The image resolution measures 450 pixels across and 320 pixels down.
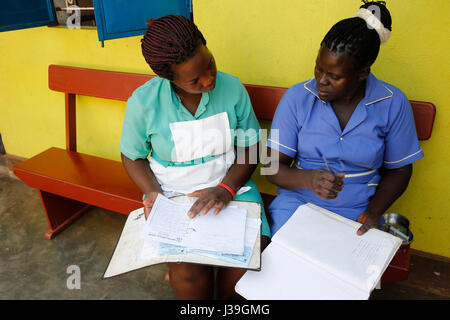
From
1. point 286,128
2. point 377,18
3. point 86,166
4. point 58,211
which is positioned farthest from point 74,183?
point 377,18

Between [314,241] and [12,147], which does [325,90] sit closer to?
[314,241]

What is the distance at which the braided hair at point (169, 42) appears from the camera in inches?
60.5

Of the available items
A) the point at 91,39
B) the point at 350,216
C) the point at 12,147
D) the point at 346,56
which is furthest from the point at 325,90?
the point at 12,147

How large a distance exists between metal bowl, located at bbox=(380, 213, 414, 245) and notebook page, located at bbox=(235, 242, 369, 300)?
679 mm

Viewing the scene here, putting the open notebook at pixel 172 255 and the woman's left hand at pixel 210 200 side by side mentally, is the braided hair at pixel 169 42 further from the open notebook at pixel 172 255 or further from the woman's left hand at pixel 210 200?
the open notebook at pixel 172 255

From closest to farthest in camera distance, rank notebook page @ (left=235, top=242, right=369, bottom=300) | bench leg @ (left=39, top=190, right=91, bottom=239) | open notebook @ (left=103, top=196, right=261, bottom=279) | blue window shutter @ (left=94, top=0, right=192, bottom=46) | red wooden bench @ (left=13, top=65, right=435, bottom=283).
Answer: notebook page @ (left=235, top=242, right=369, bottom=300), open notebook @ (left=103, top=196, right=261, bottom=279), blue window shutter @ (left=94, top=0, right=192, bottom=46), red wooden bench @ (left=13, top=65, right=435, bottom=283), bench leg @ (left=39, top=190, right=91, bottom=239)

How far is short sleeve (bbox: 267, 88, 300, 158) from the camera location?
1.79 metres

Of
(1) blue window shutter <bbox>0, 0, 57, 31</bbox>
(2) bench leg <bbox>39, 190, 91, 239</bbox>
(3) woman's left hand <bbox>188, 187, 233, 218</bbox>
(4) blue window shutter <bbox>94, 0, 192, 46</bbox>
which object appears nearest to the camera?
(3) woman's left hand <bbox>188, 187, 233, 218</bbox>

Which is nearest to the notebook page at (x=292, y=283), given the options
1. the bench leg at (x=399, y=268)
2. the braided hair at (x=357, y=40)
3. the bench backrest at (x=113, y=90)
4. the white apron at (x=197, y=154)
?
the bench leg at (x=399, y=268)

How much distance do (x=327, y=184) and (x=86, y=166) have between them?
1984 millimetres

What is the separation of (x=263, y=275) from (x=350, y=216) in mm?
678

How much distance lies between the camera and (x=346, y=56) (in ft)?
4.83

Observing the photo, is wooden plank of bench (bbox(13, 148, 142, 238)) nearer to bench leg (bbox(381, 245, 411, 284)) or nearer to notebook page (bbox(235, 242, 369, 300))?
Answer: notebook page (bbox(235, 242, 369, 300))

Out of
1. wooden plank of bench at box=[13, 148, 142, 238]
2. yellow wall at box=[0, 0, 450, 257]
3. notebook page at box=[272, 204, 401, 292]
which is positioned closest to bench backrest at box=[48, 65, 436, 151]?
yellow wall at box=[0, 0, 450, 257]
